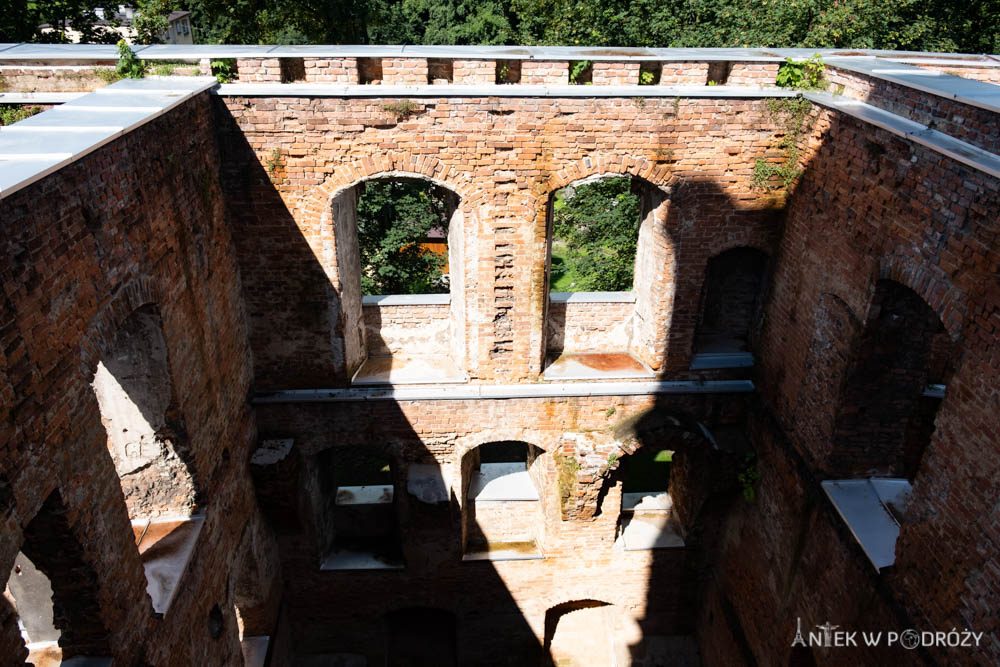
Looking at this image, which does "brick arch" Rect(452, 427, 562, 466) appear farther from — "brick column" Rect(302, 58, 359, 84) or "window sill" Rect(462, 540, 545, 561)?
"brick column" Rect(302, 58, 359, 84)

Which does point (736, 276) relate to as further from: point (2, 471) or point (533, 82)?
point (2, 471)

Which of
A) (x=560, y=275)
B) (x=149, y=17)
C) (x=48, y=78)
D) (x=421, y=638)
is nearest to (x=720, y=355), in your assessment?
(x=421, y=638)

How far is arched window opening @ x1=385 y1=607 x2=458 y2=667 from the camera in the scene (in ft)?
36.6

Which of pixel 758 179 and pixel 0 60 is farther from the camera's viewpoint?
pixel 758 179

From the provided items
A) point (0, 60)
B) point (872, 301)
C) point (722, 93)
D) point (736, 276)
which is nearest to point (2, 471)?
point (0, 60)

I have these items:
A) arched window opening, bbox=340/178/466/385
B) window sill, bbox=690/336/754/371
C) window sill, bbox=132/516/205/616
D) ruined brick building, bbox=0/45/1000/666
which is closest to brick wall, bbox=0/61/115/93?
ruined brick building, bbox=0/45/1000/666

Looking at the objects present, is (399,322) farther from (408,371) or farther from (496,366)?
(496,366)

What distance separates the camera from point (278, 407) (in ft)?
29.1

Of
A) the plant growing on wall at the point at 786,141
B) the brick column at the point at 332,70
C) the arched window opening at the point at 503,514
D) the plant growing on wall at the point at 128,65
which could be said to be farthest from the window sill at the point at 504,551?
the plant growing on wall at the point at 128,65

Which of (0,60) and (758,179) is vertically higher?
(0,60)

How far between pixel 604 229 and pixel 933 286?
9577mm

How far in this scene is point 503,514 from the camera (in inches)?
407

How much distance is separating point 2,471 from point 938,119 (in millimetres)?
7361

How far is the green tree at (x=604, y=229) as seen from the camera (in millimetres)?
14633
